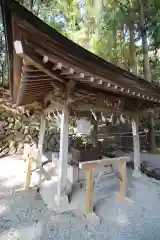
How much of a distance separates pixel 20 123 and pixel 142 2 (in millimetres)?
7773

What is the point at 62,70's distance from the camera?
2.18 metres

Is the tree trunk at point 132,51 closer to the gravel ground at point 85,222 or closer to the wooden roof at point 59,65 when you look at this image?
the wooden roof at point 59,65

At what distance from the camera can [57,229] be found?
256cm

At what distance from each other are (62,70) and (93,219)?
7.28 ft

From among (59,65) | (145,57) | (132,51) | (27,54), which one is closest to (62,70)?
(59,65)

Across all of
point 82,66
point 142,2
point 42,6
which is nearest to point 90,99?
point 82,66

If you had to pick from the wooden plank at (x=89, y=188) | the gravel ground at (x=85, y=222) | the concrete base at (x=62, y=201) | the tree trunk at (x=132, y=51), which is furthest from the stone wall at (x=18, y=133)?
the wooden plank at (x=89, y=188)

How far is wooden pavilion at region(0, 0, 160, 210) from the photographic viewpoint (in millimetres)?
1439

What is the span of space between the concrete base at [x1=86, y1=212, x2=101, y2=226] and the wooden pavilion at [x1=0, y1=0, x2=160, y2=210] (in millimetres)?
597

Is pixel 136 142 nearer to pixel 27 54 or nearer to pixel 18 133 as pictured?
pixel 27 54

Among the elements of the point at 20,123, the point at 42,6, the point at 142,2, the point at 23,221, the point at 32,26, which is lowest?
the point at 23,221

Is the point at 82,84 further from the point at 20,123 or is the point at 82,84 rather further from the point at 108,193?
the point at 20,123

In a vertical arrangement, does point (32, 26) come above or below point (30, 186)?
above

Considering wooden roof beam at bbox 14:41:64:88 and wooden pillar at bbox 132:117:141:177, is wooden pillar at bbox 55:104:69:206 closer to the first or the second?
wooden roof beam at bbox 14:41:64:88
